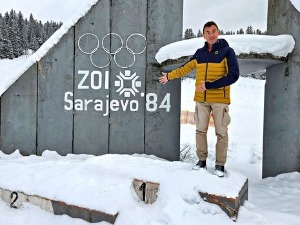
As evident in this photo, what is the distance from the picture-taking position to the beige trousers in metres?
2.71

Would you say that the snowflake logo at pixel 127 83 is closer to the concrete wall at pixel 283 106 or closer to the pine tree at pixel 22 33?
the concrete wall at pixel 283 106

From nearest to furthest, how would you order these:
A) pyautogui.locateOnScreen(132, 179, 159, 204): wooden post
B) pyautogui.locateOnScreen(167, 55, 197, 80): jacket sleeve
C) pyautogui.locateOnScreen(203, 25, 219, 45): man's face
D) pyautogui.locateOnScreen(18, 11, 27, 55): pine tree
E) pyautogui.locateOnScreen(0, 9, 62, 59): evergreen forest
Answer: pyautogui.locateOnScreen(132, 179, 159, 204): wooden post
pyautogui.locateOnScreen(203, 25, 219, 45): man's face
pyautogui.locateOnScreen(167, 55, 197, 80): jacket sleeve
pyautogui.locateOnScreen(0, 9, 62, 59): evergreen forest
pyautogui.locateOnScreen(18, 11, 27, 55): pine tree

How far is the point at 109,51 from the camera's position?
4.62 m

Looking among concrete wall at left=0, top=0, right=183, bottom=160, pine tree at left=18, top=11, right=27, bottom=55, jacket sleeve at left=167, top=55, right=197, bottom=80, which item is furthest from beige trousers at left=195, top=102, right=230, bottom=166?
pine tree at left=18, top=11, right=27, bottom=55

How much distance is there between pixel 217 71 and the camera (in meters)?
2.70

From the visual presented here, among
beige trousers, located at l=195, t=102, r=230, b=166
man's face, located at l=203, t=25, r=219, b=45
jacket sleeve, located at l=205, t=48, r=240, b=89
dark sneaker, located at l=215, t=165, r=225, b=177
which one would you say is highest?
man's face, located at l=203, t=25, r=219, b=45

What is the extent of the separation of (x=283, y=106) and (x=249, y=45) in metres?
1.12

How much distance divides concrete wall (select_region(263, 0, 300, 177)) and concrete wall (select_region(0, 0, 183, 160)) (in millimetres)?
1359

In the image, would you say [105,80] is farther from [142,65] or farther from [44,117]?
[44,117]

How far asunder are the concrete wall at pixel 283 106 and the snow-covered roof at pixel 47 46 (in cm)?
285

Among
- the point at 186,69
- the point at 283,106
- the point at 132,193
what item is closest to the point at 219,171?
the point at 132,193

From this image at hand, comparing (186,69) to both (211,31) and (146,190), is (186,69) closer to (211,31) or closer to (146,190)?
(211,31)

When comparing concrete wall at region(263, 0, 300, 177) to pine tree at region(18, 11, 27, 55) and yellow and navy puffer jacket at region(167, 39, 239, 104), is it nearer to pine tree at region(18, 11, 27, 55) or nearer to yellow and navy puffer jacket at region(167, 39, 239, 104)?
yellow and navy puffer jacket at region(167, 39, 239, 104)

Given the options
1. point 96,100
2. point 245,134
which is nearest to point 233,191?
point 96,100
